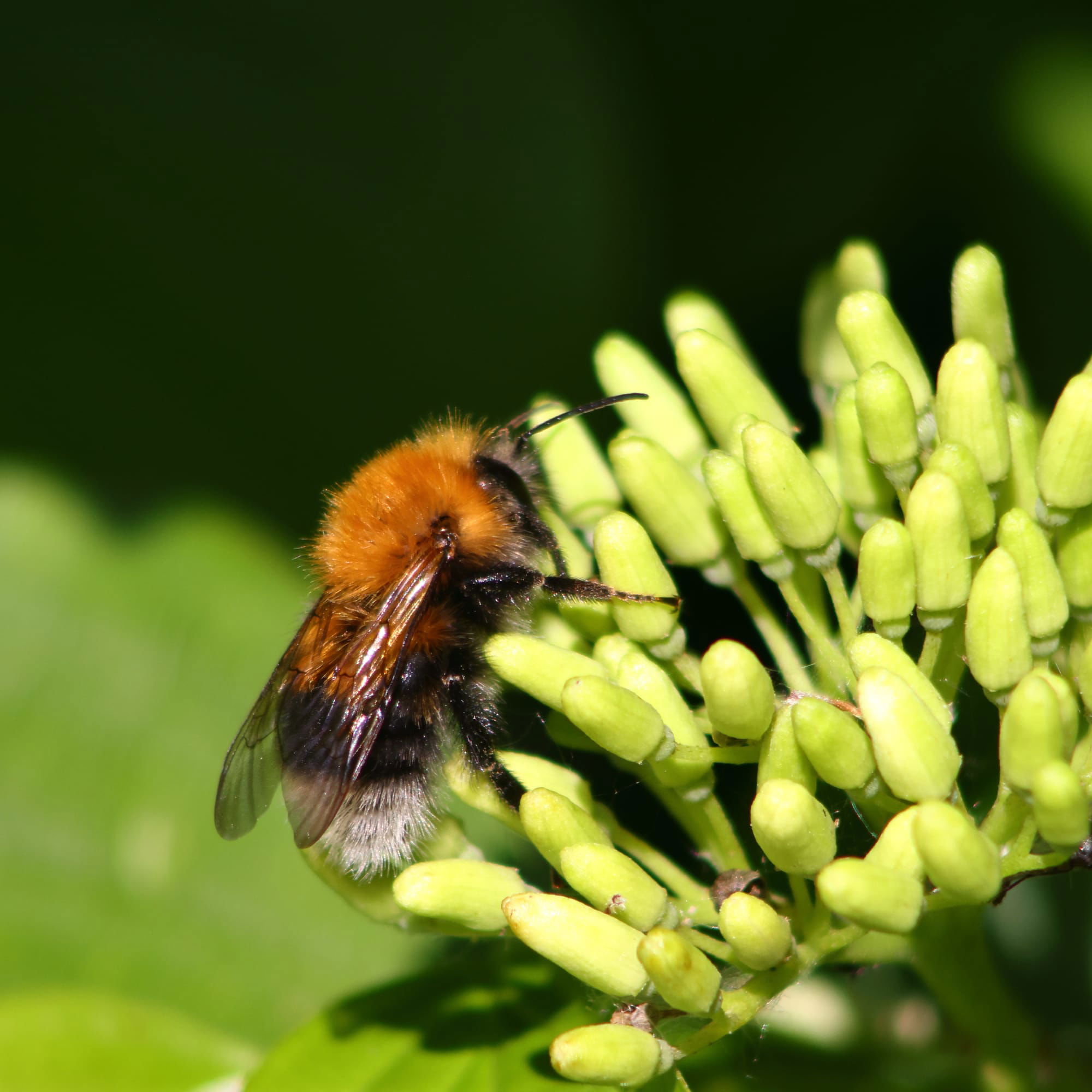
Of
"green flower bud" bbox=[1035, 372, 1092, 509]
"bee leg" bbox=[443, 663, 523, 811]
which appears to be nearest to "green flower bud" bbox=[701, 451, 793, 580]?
"green flower bud" bbox=[1035, 372, 1092, 509]

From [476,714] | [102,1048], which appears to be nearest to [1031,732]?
[476,714]

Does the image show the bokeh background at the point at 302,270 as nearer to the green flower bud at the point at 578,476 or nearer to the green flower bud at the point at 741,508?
the green flower bud at the point at 578,476

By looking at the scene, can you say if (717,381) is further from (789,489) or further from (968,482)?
(968,482)

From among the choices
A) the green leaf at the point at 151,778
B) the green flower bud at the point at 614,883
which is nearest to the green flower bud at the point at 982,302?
the green flower bud at the point at 614,883

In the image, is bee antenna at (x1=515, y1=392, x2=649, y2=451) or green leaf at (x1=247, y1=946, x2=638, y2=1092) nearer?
green leaf at (x1=247, y1=946, x2=638, y2=1092)

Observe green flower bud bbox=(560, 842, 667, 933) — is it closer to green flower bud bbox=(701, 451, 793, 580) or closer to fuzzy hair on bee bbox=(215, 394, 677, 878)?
fuzzy hair on bee bbox=(215, 394, 677, 878)

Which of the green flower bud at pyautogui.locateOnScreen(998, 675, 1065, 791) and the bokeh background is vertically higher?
the bokeh background
